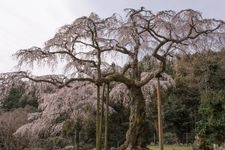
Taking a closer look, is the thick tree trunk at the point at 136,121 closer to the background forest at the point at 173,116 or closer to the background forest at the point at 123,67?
the background forest at the point at 123,67

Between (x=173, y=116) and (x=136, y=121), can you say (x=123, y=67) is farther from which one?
(x=173, y=116)

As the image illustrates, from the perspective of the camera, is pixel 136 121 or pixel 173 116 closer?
pixel 136 121

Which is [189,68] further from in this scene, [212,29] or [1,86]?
[1,86]

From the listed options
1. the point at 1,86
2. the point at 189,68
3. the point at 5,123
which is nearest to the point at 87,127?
the point at 5,123

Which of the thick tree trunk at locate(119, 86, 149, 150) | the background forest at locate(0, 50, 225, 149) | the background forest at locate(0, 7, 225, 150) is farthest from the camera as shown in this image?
the background forest at locate(0, 50, 225, 149)

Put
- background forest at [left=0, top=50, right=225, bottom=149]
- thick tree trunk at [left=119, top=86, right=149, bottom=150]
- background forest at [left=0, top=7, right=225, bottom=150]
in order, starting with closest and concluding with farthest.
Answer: background forest at [left=0, top=7, right=225, bottom=150] < thick tree trunk at [left=119, top=86, right=149, bottom=150] < background forest at [left=0, top=50, right=225, bottom=149]

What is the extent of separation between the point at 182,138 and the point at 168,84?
66.8 ft

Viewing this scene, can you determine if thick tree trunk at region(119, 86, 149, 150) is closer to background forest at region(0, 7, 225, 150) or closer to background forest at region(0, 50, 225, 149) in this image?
background forest at region(0, 7, 225, 150)

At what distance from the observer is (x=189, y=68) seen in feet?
100

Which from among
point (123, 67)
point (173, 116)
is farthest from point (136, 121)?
point (173, 116)

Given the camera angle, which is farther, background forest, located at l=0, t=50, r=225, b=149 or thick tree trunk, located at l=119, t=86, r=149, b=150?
background forest, located at l=0, t=50, r=225, b=149

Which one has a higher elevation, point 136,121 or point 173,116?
point 173,116

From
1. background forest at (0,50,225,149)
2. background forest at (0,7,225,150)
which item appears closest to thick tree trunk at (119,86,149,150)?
background forest at (0,7,225,150)

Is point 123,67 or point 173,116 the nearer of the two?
point 123,67
